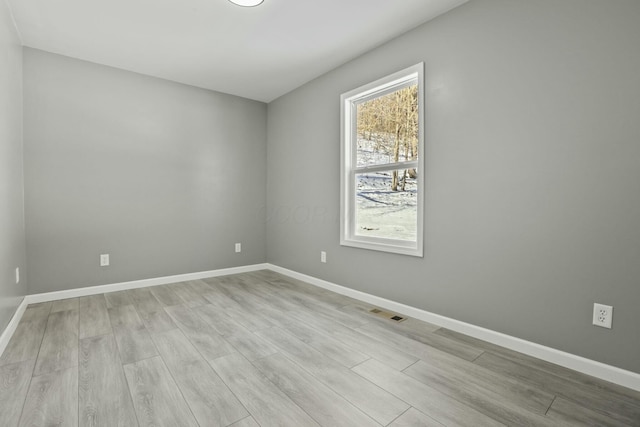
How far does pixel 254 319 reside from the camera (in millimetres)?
2615

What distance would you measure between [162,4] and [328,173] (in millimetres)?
2104

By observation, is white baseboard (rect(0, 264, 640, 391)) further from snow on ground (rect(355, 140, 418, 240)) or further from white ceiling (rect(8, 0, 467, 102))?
white ceiling (rect(8, 0, 467, 102))

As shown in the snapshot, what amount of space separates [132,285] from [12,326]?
1.20 meters

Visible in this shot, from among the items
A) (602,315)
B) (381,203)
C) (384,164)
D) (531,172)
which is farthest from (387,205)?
(602,315)

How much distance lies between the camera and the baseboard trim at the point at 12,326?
6.67 feet

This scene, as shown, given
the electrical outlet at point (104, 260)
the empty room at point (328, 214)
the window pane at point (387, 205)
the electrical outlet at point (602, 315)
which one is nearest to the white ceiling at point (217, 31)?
the empty room at point (328, 214)

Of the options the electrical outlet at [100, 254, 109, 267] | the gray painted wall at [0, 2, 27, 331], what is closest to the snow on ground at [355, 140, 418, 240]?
the electrical outlet at [100, 254, 109, 267]

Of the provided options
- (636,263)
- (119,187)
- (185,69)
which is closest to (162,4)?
(185,69)

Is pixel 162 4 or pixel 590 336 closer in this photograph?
pixel 590 336

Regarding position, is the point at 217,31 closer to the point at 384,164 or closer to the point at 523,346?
the point at 384,164

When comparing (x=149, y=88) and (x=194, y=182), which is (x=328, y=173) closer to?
(x=194, y=182)

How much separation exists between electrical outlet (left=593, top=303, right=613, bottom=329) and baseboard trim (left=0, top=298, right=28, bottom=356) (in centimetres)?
364

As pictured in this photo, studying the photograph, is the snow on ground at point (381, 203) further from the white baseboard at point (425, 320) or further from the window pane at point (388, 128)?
the white baseboard at point (425, 320)

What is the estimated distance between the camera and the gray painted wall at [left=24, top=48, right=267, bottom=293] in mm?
3020
